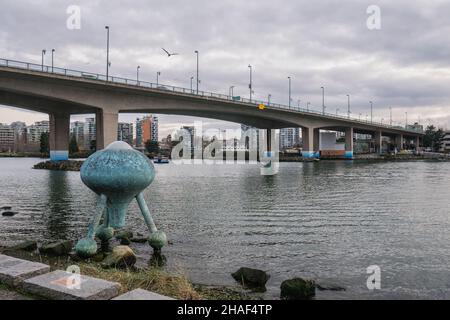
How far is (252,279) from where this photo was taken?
11062 millimetres

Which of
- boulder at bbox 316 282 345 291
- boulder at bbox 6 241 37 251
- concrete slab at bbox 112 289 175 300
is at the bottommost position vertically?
boulder at bbox 316 282 345 291

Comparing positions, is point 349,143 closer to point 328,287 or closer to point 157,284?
point 328,287

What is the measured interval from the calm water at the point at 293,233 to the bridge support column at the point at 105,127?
2996cm

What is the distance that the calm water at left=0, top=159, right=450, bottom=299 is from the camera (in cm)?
1200

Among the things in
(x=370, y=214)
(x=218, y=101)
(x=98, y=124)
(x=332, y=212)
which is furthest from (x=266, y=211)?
(x=218, y=101)

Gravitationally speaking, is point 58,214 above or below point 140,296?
below

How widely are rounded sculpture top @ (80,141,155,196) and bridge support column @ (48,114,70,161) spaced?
217 feet

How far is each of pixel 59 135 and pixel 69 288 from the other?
74184mm

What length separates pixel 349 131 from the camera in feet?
443

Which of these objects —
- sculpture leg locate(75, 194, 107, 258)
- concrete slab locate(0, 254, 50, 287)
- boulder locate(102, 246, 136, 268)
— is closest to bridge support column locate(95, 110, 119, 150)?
sculpture leg locate(75, 194, 107, 258)

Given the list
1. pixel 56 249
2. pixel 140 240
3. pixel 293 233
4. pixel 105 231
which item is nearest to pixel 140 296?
pixel 56 249

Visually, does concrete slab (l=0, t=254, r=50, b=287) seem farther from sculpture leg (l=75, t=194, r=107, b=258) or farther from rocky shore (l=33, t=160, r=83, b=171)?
rocky shore (l=33, t=160, r=83, b=171)
